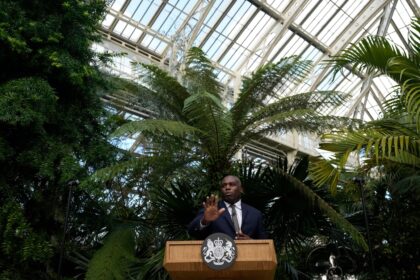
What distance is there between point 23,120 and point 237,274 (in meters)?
3.76

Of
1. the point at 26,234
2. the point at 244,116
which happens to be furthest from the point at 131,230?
the point at 244,116

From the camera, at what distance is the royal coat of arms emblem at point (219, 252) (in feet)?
5.74

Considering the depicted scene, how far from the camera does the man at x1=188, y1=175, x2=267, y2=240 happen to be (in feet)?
7.75

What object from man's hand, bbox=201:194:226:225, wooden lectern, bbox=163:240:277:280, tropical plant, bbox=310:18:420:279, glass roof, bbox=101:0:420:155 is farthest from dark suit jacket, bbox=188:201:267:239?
glass roof, bbox=101:0:420:155

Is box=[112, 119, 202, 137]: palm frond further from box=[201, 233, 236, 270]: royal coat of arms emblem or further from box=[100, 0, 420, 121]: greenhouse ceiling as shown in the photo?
box=[100, 0, 420, 121]: greenhouse ceiling

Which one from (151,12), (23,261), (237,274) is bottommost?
(23,261)

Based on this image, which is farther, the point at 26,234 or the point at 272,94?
the point at 272,94

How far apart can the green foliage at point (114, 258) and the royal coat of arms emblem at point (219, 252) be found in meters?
2.89

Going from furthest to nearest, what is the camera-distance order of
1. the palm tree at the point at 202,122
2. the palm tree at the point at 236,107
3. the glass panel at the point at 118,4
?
1. the glass panel at the point at 118,4
2. the palm tree at the point at 236,107
3. the palm tree at the point at 202,122

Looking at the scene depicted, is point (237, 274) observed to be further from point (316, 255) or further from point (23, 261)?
point (316, 255)

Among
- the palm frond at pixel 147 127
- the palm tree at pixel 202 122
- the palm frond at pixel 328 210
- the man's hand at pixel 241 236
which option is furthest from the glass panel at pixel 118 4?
the man's hand at pixel 241 236

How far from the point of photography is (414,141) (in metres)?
3.47

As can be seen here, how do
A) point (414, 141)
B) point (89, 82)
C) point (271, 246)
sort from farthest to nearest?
point (89, 82) < point (414, 141) < point (271, 246)

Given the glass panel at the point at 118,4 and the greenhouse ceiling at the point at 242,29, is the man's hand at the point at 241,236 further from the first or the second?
the glass panel at the point at 118,4
